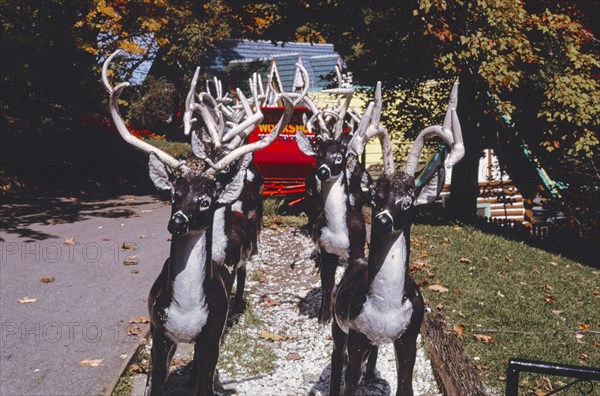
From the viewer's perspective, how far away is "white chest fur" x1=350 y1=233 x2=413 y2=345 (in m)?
3.84

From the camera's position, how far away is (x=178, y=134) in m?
26.9

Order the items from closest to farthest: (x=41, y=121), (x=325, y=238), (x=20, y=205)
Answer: (x=325, y=238), (x=20, y=205), (x=41, y=121)

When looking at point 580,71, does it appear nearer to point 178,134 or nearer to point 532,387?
point 532,387

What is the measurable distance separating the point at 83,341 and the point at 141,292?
5.49ft

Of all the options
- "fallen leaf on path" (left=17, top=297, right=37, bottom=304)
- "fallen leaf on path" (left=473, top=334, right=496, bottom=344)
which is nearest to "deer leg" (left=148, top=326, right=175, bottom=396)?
"fallen leaf on path" (left=473, top=334, right=496, bottom=344)

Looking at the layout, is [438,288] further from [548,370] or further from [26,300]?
[26,300]

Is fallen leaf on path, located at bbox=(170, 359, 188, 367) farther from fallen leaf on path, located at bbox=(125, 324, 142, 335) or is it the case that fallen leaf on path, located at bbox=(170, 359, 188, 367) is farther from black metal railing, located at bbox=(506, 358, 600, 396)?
black metal railing, located at bbox=(506, 358, 600, 396)

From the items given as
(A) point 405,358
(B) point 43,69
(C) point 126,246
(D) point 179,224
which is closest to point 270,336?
(A) point 405,358

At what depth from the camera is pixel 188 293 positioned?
12.5 ft

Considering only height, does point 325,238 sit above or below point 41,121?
below

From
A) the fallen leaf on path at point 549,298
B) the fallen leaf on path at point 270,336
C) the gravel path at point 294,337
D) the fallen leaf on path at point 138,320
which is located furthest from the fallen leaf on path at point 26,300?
the fallen leaf on path at point 549,298

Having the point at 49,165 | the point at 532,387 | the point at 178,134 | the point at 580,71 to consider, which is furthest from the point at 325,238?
the point at 178,134

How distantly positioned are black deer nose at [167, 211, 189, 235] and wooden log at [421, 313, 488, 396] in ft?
8.98

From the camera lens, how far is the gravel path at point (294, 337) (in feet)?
17.4
